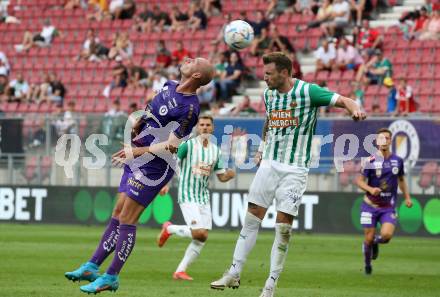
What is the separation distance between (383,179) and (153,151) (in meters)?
6.44

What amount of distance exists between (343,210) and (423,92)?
12.0 ft

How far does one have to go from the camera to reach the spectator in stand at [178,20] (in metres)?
30.7

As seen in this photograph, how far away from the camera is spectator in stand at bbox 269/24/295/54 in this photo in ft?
88.2

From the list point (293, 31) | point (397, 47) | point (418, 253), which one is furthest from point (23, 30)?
point (418, 253)

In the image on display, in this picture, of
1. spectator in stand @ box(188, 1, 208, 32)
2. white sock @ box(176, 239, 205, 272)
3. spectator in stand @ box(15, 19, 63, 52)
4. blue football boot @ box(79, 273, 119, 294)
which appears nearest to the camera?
blue football boot @ box(79, 273, 119, 294)

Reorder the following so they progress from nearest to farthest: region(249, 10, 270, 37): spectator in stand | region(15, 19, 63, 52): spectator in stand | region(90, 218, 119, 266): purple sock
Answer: region(90, 218, 119, 266): purple sock → region(249, 10, 270, 37): spectator in stand → region(15, 19, 63, 52): spectator in stand

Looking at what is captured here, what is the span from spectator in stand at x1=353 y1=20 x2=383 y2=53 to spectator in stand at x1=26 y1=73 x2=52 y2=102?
29.1 feet

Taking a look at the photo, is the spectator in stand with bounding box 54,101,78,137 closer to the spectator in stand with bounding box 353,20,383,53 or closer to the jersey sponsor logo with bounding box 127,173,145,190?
the spectator in stand with bounding box 353,20,383,53

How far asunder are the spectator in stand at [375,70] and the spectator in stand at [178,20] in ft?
22.6

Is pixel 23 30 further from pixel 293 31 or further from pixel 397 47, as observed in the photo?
pixel 397 47

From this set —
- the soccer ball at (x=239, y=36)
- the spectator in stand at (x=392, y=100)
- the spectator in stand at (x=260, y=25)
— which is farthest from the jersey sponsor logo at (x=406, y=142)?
the soccer ball at (x=239, y=36)

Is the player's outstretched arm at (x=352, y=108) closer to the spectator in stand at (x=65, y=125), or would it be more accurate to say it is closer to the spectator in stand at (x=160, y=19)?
the spectator in stand at (x=65, y=125)

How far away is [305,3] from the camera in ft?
94.8

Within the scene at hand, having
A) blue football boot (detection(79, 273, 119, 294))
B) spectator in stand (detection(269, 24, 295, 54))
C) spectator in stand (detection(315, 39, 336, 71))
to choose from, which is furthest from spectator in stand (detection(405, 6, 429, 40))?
blue football boot (detection(79, 273, 119, 294))
